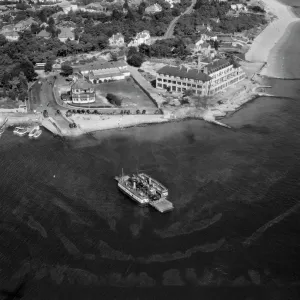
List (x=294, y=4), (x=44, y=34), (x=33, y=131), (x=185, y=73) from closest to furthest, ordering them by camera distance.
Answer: (x=33, y=131) < (x=185, y=73) < (x=44, y=34) < (x=294, y=4)

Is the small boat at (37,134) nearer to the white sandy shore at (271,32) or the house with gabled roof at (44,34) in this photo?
the house with gabled roof at (44,34)

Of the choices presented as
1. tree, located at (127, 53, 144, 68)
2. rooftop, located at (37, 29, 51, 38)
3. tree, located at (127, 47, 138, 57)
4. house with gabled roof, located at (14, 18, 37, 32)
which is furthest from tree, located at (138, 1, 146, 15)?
tree, located at (127, 53, 144, 68)

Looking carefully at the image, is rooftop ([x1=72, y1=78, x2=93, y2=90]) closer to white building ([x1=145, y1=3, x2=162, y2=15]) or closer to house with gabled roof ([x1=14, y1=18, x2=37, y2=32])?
house with gabled roof ([x1=14, y1=18, x2=37, y2=32])

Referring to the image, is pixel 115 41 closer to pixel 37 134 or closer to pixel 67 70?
pixel 67 70

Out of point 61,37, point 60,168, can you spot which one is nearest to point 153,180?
point 60,168

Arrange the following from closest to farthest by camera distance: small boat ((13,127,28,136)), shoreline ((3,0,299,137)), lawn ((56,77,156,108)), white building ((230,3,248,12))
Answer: small boat ((13,127,28,136))
shoreline ((3,0,299,137))
lawn ((56,77,156,108))
white building ((230,3,248,12))

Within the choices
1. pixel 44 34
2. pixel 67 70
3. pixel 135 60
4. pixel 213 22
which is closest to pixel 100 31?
pixel 44 34

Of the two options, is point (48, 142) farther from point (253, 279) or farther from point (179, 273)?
point (253, 279)
